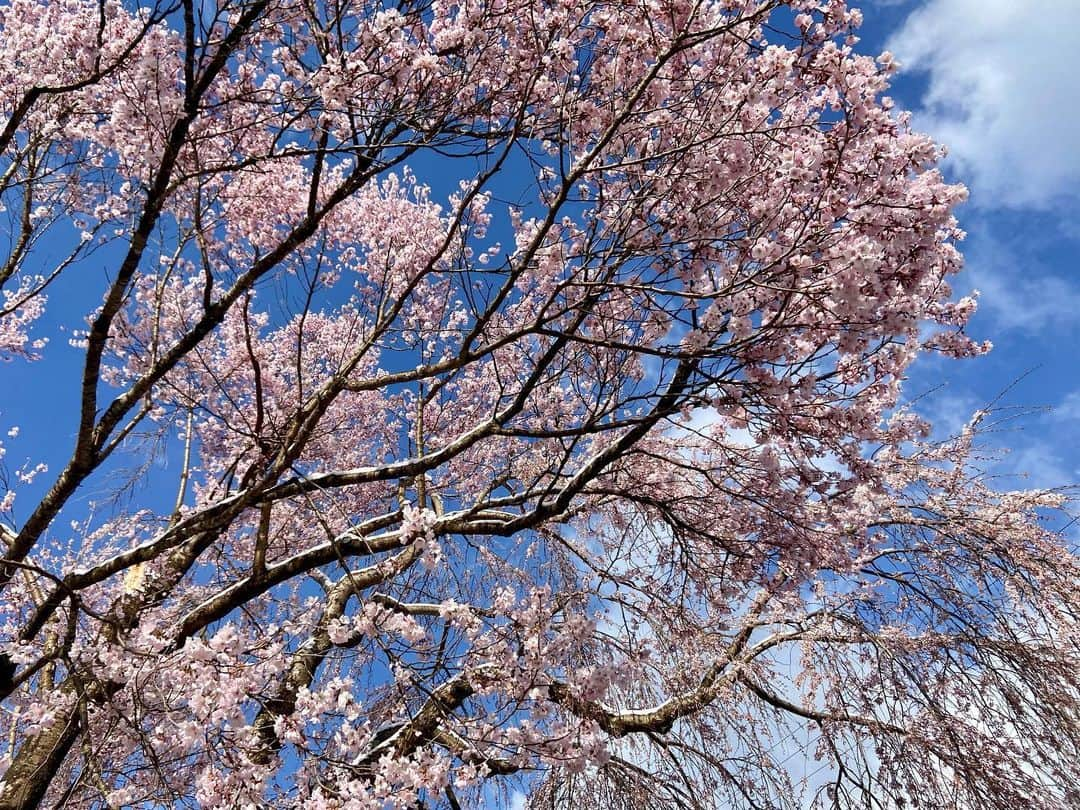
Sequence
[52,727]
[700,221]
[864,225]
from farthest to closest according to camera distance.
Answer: [52,727] → [700,221] → [864,225]

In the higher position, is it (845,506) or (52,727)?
(845,506)

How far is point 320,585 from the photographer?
5.72 metres

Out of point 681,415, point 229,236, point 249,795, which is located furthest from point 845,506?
point 229,236

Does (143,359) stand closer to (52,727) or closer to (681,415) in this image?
(52,727)

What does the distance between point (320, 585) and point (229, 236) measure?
3.12 metres

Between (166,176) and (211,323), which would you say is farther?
(211,323)

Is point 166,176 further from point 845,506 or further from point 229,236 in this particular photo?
point 845,506

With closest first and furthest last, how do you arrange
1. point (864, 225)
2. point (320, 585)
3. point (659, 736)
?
point (864, 225), point (659, 736), point (320, 585)

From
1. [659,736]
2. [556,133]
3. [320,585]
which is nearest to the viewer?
[556,133]

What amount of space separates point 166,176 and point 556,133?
1945mm

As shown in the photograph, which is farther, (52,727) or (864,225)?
(52,727)

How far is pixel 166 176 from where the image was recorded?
3.19 meters

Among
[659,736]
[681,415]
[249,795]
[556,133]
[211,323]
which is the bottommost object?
[249,795]

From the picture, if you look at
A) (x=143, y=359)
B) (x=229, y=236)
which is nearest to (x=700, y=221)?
(x=229, y=236)
